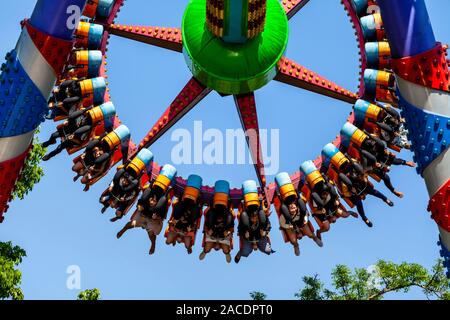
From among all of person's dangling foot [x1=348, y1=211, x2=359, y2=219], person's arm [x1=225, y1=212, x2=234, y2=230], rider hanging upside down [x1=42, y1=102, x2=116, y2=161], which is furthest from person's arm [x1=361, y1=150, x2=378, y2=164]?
rider hanging upside down [x1=42, y1=102, x2=116, y2=161]

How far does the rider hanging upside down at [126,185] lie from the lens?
51.2 feet

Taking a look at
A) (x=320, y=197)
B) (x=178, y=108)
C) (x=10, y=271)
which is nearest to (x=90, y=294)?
(x=10, y=271)

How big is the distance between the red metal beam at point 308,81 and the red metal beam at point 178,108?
153cm

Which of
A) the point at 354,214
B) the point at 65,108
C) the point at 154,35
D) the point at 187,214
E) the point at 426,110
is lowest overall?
the point at 187,214

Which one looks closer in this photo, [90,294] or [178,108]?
[178,108]

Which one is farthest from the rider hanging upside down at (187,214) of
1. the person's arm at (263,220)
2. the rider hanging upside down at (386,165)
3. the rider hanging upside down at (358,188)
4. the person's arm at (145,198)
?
the rider hanging upside down at (386,165)

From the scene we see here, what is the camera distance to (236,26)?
49.6 feet

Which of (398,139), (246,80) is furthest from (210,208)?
(398,139)

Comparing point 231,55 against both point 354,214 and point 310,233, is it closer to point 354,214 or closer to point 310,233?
point 310,233

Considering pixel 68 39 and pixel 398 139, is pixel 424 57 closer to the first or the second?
pixel 398 139

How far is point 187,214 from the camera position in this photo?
1584cm

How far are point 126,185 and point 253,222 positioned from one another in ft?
8.10

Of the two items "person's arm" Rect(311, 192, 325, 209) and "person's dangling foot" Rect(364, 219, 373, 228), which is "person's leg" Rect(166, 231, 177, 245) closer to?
"person's arm" Rect(311, 192, 325, 209)

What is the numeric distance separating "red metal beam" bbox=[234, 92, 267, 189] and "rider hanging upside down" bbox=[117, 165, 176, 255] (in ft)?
5.34
